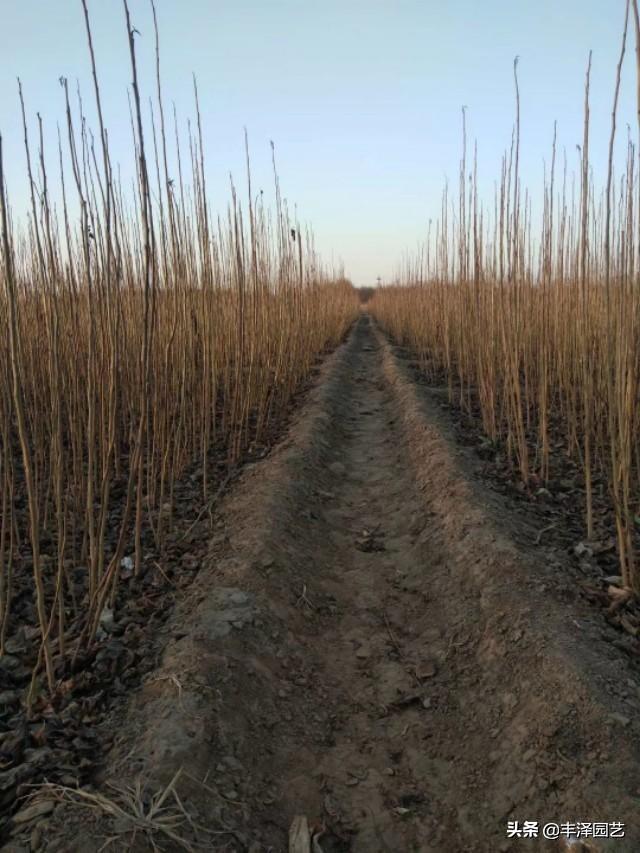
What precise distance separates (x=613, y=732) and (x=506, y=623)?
0.42m

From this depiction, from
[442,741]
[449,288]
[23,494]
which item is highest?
[449,288]

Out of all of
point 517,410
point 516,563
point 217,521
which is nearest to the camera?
point 516,563

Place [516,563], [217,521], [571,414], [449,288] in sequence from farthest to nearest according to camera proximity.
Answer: [449,288], [571,414], [217,521], [516,563]

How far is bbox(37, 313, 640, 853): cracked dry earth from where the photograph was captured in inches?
41.7

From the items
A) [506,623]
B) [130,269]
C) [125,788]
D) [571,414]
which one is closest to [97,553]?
[125,788]

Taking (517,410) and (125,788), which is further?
(517,410)

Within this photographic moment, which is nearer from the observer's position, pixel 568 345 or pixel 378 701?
pixel 378 701

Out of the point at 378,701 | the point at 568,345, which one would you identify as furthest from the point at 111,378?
the point at 568,345

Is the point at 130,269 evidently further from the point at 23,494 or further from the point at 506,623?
the point at 506,623

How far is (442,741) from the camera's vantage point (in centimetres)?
132

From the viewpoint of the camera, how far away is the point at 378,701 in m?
1.46

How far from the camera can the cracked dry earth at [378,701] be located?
106cm

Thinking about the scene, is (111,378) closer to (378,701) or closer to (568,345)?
(378,701)

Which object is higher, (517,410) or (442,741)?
(517,410)
